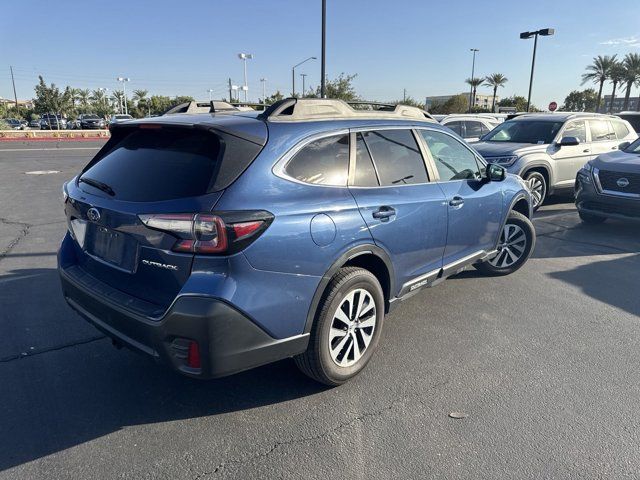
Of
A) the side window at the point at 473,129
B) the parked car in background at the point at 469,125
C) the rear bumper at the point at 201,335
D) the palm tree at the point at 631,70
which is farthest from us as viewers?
the palm tree at the point at 631,70

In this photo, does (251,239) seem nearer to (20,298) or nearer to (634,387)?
(634,387)

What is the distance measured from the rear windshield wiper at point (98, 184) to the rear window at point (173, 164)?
0.02m

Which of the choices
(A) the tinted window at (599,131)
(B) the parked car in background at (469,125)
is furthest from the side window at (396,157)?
(B) the parked car in background at (469,125)

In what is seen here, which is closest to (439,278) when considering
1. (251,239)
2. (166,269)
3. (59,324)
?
(251,239)

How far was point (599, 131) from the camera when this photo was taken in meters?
10.0

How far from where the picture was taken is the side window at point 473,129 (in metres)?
13.0

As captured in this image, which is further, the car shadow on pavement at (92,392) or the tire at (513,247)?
the tire at (513,247)

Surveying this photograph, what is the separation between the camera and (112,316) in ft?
8.77

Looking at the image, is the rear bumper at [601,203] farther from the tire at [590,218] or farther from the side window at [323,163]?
the side window at [323,163]

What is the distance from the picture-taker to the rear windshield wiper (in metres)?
2.84

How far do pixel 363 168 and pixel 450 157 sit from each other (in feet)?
4.53

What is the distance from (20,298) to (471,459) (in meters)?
4.22

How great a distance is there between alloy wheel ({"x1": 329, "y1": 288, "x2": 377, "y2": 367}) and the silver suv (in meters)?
6.16

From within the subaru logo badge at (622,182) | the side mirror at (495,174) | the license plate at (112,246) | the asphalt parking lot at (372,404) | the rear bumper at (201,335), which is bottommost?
the asphalt parking lot at (372,404)
